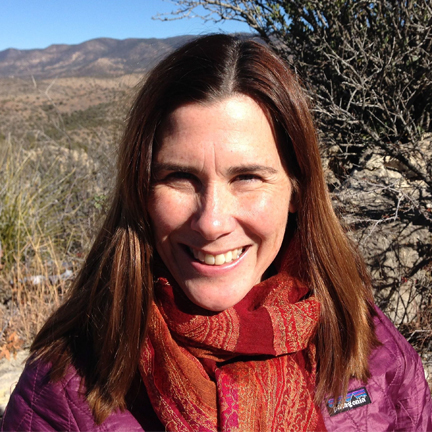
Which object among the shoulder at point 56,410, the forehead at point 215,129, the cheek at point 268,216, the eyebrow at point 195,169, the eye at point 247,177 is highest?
the forehead at point 215,129

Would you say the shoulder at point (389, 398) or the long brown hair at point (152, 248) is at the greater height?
the long brown hair at point (152, 248)

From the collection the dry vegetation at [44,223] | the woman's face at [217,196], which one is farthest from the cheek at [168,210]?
the dry vegetation at [44,223]

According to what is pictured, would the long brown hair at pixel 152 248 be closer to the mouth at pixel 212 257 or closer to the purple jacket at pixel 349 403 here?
the purple jacket at pixel 349 403

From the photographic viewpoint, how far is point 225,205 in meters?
→ 1.42

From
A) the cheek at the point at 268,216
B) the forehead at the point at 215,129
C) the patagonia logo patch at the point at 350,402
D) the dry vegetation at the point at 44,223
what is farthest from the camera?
the dry vegetation at the point at 44,223

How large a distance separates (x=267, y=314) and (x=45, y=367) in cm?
79

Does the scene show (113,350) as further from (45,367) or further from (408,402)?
(408,402)

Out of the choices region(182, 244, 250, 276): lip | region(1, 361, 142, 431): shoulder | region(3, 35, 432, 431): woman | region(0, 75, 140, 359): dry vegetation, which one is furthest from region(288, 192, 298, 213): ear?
region(0, 75, 140, 359): dry vegetation

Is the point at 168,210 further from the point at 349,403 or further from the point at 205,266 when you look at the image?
the point at 349,403

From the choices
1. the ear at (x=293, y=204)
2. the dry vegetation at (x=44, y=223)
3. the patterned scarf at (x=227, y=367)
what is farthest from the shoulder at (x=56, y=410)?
the dry vegetation at (x=44, y=223)

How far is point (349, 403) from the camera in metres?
1.64

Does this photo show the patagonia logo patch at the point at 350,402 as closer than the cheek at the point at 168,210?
No

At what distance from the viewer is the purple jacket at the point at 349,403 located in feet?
4.75

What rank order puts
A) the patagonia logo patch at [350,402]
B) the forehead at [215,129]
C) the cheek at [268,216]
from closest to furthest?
the forehead at [215,129] < the cheek at [268,216] < the patagonia logo patch at [350,402]
